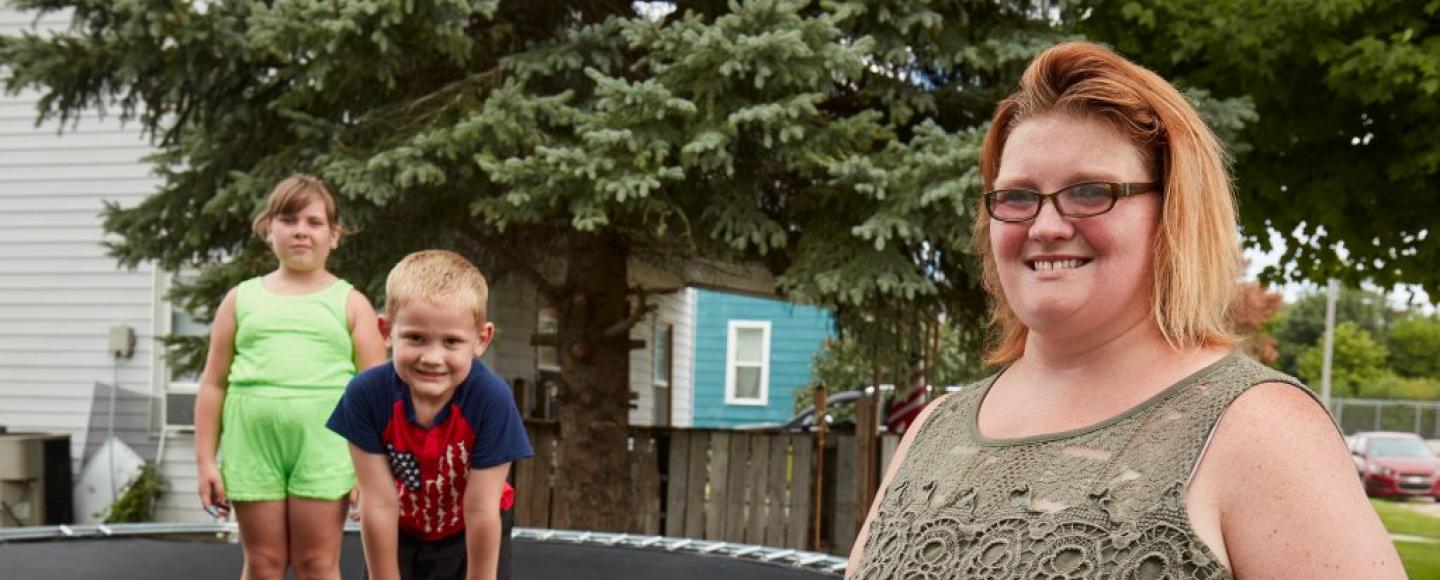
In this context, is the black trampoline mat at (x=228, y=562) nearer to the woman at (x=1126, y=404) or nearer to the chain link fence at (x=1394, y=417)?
the woman at (x=1126, y=404)

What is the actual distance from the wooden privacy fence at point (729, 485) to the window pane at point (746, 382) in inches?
404

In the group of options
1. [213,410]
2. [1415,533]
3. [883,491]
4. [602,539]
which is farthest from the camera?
[1415,533]

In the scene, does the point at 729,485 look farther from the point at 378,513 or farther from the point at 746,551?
the point at 378,513

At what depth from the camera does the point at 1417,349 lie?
39406 millimetres

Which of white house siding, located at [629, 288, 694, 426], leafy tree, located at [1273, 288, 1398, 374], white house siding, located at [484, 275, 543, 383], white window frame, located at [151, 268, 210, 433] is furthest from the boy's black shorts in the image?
leafy tree, located at [1273, 288, 1398, 374]

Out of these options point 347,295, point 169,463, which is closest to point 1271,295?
point 169,463

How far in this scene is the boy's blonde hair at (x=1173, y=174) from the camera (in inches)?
39.4

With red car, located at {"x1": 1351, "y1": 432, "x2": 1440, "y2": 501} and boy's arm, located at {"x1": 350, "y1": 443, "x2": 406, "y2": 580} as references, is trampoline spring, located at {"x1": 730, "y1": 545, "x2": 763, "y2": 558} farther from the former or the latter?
red car, located at {"x1": 1351, "y1": 432, "x2": 1440, "y2": 501}

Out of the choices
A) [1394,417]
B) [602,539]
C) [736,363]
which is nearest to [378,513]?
[602,539]

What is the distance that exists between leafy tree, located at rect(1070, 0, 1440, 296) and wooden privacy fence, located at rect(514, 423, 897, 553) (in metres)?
2.42

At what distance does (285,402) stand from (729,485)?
437 centimetres

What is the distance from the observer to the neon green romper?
8.59 ft

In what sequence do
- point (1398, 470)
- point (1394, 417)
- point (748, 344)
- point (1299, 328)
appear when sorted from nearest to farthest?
1. point (1398, 470)
2. point (748, 344)
3. point (1394, 417)
4. point (1299, 328)

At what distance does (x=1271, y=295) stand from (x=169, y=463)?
23919 mm
